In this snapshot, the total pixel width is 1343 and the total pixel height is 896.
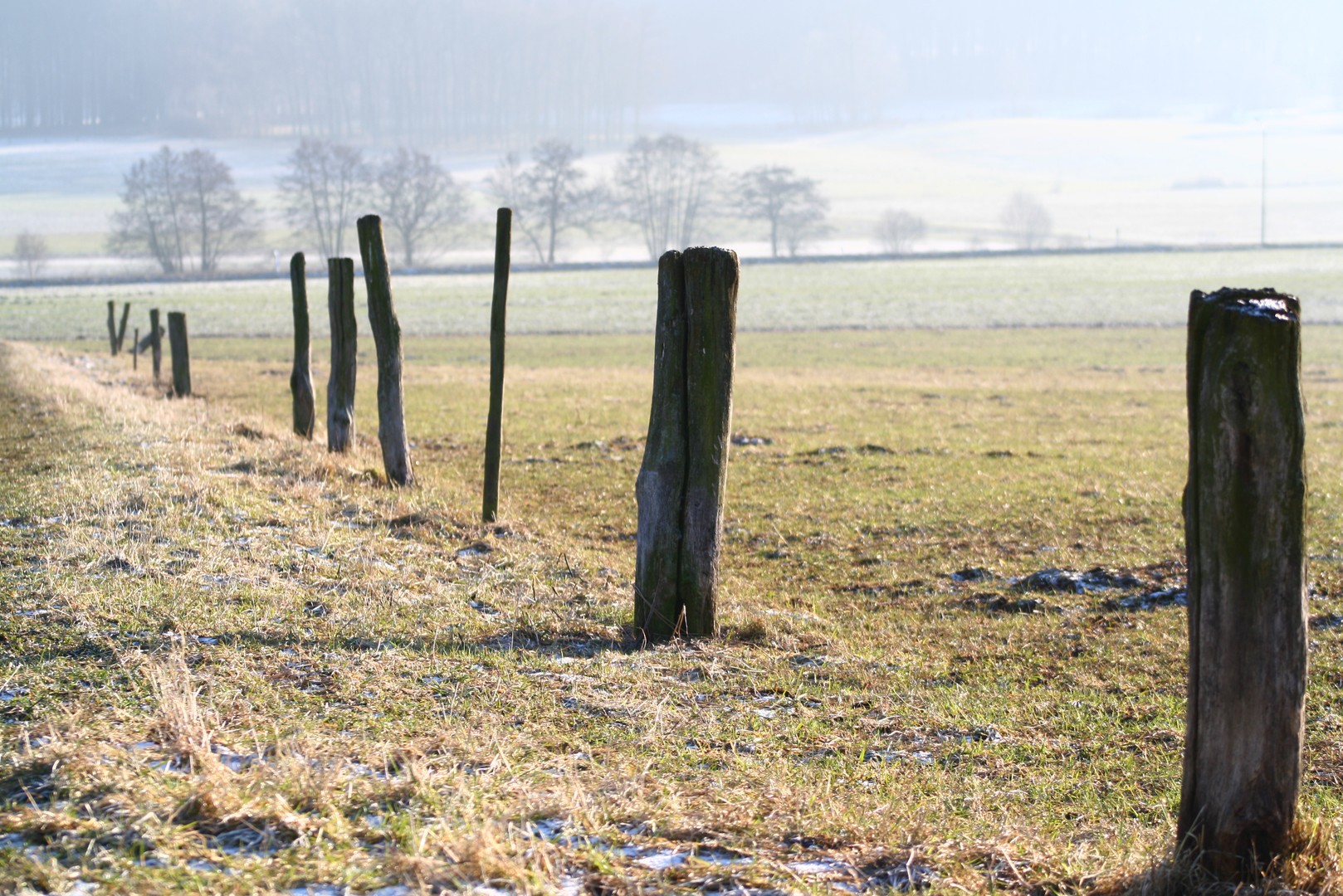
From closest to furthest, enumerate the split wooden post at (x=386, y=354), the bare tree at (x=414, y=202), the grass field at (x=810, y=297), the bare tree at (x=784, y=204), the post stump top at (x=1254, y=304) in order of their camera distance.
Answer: the post stump top at (x=1254, y=304) → the split wooden post at (x=386, y=354) → the grass field at (x=810, y=297) → the bare tree at (x=414, y=202) → the bare tree at (x=784, y=204)

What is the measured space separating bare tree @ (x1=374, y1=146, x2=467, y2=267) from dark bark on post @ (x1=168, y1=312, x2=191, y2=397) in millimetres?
78383

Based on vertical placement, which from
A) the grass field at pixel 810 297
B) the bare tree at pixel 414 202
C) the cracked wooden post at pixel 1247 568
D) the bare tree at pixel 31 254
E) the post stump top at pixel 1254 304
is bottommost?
the cracked wooden post at pixel 1247 568

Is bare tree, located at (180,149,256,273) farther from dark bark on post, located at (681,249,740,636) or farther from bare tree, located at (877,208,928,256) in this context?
dark bark on post, located at (681,249,740,636)

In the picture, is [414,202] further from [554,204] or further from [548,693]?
[548,693]

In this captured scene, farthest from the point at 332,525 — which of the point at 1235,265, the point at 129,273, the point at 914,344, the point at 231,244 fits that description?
the point at 231,244

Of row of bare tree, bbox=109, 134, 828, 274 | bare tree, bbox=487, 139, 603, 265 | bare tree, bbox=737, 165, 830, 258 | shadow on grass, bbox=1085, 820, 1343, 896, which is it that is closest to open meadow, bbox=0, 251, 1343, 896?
shadow on grass, bbox=1085, 820, 1343, 896

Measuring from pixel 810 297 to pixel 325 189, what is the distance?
208 feet

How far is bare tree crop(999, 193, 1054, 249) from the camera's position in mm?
113188

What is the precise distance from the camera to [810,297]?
5947 cm

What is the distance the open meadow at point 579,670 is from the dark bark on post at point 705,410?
0.42m

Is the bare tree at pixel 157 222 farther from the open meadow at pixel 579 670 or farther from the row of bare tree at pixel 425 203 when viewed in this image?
the open meadow at pixel 579 670

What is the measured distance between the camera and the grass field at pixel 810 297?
47.7 metres

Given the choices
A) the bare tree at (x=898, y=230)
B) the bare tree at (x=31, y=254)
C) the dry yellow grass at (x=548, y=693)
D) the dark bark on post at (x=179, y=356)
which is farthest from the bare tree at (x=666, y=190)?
the dry yellow grass at (x=548, y=693)

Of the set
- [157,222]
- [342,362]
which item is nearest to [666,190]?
[157,222]
